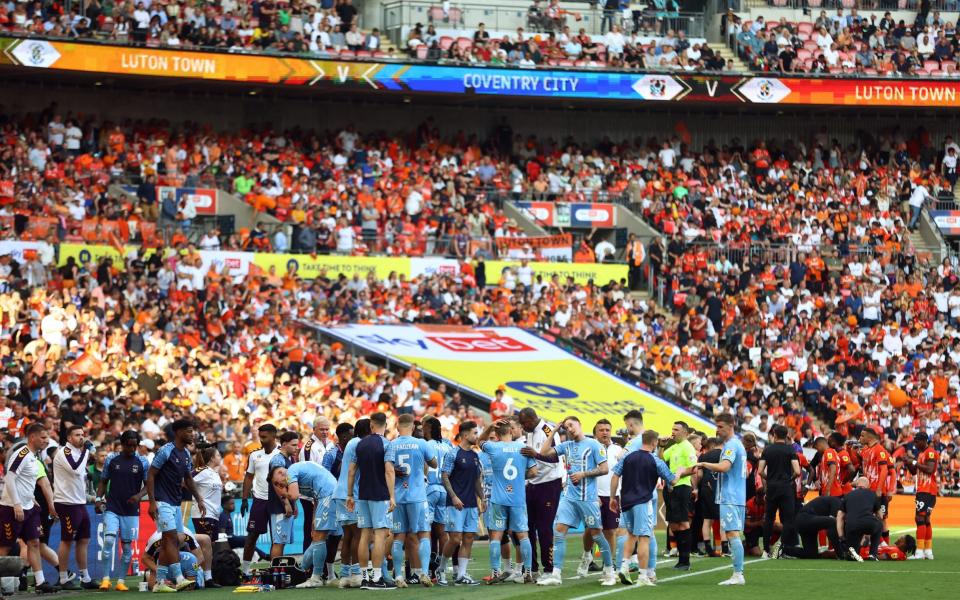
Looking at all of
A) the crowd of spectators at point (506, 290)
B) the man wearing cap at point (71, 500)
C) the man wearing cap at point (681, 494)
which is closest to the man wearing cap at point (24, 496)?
the man wearing cap at point (71, 500)

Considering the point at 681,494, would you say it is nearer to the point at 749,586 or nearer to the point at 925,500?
the point at 749,586

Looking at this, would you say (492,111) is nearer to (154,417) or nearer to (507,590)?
(154,417)

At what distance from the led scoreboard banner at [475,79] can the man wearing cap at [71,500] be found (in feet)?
66.1

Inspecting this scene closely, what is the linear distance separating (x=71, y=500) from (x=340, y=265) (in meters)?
18.9

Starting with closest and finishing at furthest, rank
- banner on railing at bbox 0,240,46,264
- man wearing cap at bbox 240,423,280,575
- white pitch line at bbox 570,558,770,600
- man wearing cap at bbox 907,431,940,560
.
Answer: white pitch line at bbox 570,558,770,600 → man wearing cap at bbox 240,423,280,575 → man wearing cap at bbox 907,431,940,560 → banner on railing at bbox 0,240,46,264

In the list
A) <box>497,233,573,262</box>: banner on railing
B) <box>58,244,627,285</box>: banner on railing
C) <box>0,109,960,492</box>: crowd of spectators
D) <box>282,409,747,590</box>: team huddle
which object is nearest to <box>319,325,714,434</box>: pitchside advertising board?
<box>0,109,960,492</box>: crowd of spectators

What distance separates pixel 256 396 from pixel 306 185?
11.5m

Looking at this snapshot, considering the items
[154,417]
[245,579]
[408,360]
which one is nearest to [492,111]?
[408,360]

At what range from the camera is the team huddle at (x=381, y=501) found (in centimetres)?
1705

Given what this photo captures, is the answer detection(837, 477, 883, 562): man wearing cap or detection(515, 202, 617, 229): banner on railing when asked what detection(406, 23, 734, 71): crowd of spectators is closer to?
detection(515, 202, 617, 229): banner on railing

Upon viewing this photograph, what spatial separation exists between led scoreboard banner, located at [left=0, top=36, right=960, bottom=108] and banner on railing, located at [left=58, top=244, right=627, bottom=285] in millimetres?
5721

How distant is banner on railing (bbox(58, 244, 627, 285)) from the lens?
1307 inches

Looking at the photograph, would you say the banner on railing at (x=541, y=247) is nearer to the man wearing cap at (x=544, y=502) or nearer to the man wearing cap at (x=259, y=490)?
the man wearing cap at (x=259, y=490)

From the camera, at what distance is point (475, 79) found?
41.4 meters
